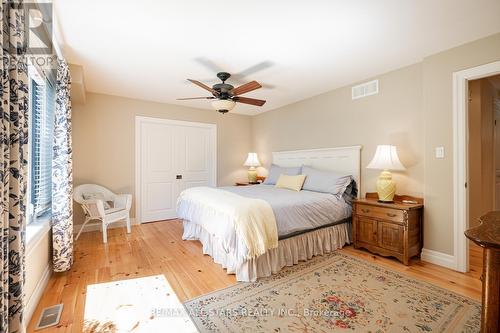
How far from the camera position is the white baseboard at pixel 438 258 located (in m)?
2.50

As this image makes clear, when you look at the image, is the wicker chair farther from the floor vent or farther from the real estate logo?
the real estate logo

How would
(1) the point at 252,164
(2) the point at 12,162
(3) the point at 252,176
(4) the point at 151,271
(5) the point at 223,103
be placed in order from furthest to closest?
(1) the point at 252,164
(3) the point at 252,176
(5) the point at 223,103
(4) the point at 151,271
(2) the point at 12,162

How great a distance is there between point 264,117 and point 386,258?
383 cm

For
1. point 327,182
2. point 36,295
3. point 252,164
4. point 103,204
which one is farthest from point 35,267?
point 252,164

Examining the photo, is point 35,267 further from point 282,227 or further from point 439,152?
point 439,152

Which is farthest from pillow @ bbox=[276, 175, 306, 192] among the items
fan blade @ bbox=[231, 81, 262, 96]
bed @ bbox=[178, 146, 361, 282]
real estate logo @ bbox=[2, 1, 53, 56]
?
real estate logo @ bbox=[2, 1, 53, 56]

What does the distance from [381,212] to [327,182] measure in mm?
806

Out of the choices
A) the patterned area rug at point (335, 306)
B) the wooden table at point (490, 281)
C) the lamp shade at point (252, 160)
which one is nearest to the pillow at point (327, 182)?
the patterned area rug at point (335, 306)

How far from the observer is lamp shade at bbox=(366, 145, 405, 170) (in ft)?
9.16

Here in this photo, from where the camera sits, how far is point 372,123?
334cm

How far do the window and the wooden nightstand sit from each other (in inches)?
144

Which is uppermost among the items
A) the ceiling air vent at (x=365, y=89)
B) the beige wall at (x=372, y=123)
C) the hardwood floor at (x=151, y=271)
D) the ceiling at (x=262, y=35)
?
the ceiling at (x=262, y=35)

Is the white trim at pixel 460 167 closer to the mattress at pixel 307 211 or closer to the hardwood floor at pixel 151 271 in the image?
the hardwood floor at pixel 151 271

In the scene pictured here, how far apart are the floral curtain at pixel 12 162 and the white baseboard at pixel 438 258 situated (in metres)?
3.60
